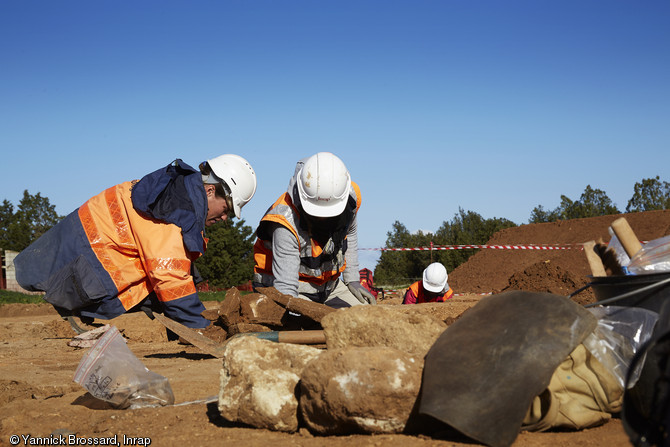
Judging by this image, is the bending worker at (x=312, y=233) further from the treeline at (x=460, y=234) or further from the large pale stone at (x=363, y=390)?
the treeline at (x=460, y=234)

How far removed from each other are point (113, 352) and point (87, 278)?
1.35 metres

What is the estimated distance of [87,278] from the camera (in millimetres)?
4406

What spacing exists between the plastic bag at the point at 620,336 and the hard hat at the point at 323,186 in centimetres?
284

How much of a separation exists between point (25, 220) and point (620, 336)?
3771cm

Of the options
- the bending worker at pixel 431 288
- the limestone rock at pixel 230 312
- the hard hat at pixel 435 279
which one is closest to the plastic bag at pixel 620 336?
the limestone rock at pixel 230 312

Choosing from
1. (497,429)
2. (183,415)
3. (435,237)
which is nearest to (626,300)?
(497,429)

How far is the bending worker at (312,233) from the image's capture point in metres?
5.09

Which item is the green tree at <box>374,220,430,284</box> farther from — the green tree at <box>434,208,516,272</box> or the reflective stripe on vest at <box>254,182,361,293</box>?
the reflective stripe on vest at <box>254,182,361,293</box>

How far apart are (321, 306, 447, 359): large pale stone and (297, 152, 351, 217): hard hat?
74.3 inches

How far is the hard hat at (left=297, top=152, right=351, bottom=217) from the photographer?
5180 millimetres

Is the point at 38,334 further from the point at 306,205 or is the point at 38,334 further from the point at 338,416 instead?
the point at 338,416

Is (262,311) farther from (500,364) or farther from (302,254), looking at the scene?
(500,364)

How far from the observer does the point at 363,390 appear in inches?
95.7

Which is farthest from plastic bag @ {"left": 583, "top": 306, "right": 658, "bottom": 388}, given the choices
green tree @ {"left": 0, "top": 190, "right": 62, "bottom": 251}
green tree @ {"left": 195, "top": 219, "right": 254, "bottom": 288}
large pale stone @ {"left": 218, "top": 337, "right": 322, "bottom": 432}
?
green tree @ {"left": 0, "top": 190, "right": 62, "bottom": 251}
